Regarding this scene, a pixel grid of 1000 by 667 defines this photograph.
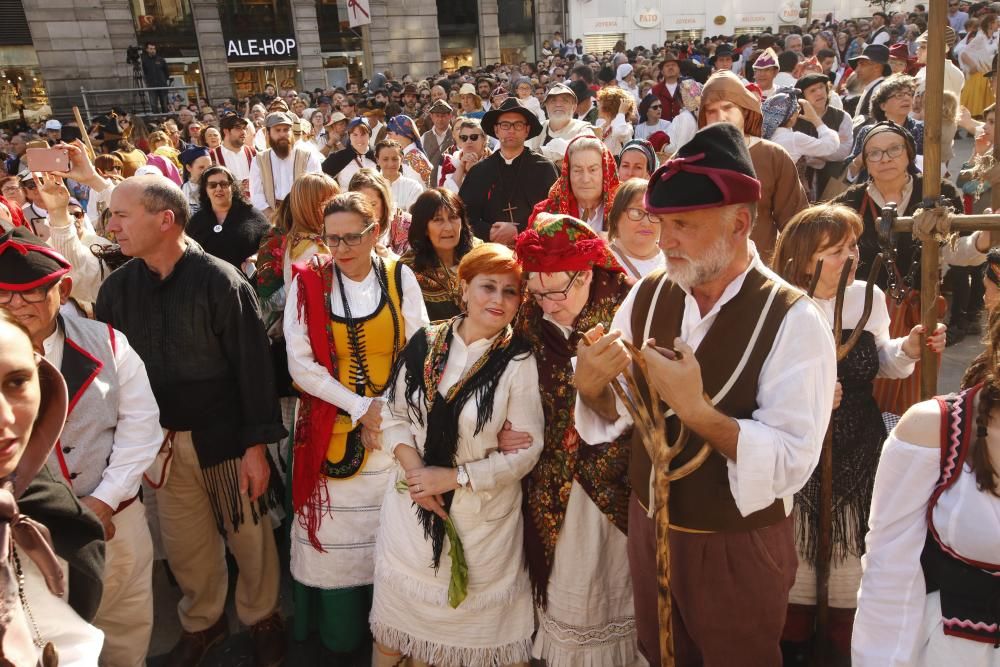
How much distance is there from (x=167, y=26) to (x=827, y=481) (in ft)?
89.1

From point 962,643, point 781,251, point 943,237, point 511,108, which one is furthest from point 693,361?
point 511,108

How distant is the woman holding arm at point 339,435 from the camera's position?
10.3ft

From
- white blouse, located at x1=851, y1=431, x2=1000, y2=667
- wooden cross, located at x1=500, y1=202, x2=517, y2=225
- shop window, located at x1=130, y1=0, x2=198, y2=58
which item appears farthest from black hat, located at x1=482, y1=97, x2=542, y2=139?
shop window, located at x1=130, y1=0, x2=198, y2=58

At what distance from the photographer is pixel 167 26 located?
2403 centimetres

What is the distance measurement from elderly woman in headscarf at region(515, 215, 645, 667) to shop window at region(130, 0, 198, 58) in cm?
2530

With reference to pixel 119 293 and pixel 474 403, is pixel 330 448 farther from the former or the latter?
pixel 119 293

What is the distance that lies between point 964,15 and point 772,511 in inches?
644

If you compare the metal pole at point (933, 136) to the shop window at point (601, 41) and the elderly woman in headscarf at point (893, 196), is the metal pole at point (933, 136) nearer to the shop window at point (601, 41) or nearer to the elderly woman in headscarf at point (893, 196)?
the elderly woman in headscarf at point (893, 196)

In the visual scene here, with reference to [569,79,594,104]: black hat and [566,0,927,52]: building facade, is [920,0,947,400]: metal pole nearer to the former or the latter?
[569,79,594,104]: black hat

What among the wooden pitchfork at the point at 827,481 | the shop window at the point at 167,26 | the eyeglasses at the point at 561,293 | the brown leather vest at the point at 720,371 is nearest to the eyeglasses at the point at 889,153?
the wooden pitchfork at the point at 827,481

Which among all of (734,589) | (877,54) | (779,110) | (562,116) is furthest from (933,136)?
(877,54)

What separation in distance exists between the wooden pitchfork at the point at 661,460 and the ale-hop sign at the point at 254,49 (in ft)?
89.0

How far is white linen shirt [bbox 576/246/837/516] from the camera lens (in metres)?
1.75

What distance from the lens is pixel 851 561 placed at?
2.86 metres
